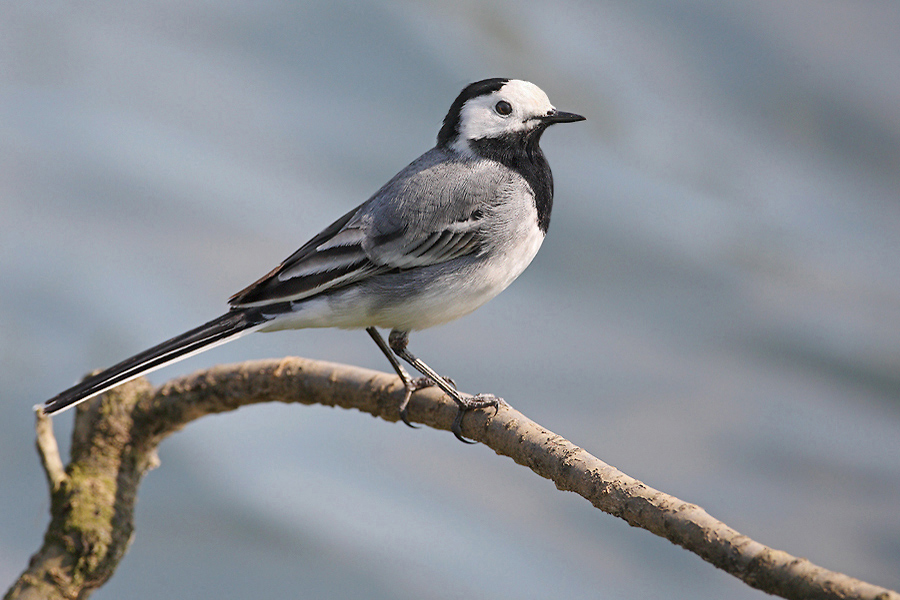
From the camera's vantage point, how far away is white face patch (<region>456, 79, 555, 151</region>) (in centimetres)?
172

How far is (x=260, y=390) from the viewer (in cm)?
180

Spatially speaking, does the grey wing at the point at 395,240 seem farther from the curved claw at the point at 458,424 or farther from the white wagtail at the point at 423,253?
the curved claw at the point at 458,424

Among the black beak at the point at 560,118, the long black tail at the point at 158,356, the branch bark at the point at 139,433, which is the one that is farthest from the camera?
the black beak at the point at 560,118

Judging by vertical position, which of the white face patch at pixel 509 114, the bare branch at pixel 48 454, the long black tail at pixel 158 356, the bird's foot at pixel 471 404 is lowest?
the bare branch at pixel 48 454

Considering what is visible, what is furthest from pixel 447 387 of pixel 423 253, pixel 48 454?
pixel 48 454

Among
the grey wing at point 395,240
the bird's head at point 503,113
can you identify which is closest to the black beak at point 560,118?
the bird's head at point 503,113

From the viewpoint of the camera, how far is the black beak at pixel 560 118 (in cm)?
171

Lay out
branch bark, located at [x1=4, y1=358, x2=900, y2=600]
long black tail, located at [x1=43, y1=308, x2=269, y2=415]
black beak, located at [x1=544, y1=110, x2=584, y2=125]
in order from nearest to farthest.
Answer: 1. long black tail, located at [x1=43, y1=308, x2=269, y2=415]
2. branch bark, located at [x1=4, y1=358, x2=900, y2=600]
3. black beak, located at [x1=544, y1=110, x2=584, y2=125]

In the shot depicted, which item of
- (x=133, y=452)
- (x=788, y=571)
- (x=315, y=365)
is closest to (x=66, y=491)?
(x=133, y=452)

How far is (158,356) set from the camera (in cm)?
140

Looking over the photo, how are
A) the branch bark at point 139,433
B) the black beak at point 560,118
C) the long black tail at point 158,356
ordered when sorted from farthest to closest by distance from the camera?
the black beak at point 560,118
the branch bark at point 139,433
the long black tail at point 158,356

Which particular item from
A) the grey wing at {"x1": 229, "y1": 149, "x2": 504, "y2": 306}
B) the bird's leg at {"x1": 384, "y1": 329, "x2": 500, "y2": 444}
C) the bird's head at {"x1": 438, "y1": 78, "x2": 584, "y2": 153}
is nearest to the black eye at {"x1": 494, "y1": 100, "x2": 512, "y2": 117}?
the bird's head at {"x1": 438, "y1": 78, "x2": 584, "y2": 153}

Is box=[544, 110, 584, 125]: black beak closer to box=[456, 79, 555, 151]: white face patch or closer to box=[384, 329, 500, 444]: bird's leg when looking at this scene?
box=[456, 79, 555, 151]: white face patch

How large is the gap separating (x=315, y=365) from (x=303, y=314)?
0.24 m
